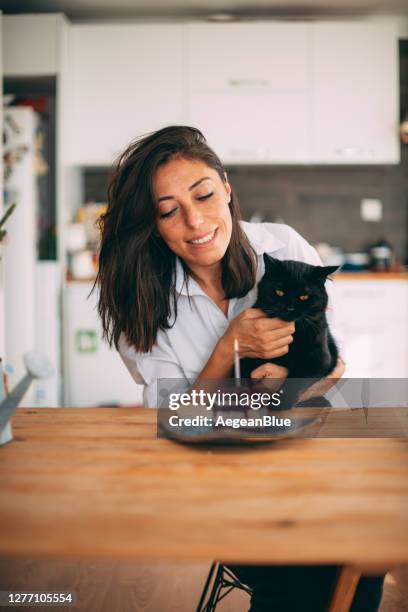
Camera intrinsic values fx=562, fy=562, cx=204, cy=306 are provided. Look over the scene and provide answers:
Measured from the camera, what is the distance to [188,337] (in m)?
1.39

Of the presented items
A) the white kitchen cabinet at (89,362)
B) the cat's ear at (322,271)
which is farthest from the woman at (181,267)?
the white kitchen cabinet at (89,362)

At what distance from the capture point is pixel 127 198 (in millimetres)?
1248

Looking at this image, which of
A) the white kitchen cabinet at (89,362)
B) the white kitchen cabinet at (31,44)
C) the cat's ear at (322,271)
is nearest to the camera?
the cat's ear at (322,271)

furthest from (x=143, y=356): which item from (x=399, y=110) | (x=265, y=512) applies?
(x=399, y=110)

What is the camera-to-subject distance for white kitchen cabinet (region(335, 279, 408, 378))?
331 cm

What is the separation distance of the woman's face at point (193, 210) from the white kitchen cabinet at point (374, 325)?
213 cm

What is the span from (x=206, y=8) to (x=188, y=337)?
2.79 m

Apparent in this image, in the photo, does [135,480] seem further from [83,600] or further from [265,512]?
[83,600]

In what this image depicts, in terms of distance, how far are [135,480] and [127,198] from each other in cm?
69

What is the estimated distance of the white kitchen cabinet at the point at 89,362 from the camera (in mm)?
3334

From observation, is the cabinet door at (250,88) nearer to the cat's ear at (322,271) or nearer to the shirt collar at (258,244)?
the shirt collar at (258,244)

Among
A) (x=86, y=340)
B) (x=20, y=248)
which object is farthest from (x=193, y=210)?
(x=86, y=340)

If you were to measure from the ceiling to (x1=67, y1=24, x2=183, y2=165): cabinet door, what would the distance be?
0.59ft

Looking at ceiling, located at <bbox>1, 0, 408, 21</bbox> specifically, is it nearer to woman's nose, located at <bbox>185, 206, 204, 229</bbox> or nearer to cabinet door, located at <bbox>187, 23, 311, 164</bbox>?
cabinet door, located at <bbox>187, 23, 311, 164</bbox>
